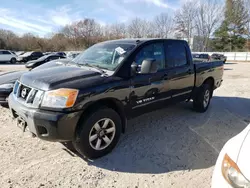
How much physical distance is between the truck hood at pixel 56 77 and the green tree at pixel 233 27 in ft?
170

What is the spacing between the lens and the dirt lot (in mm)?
2602

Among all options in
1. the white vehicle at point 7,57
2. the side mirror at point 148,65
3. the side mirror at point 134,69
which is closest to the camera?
the side mirror at point 148,65

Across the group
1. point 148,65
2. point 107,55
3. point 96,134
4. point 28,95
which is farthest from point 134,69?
point 28,95

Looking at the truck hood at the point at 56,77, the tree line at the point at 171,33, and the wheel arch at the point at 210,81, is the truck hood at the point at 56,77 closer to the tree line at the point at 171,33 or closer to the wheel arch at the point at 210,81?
the wheel arch at the point at 210,81

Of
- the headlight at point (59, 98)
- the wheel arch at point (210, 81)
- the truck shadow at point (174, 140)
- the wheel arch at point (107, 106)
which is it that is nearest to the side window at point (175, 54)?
the wheel arch at point (210, 81)

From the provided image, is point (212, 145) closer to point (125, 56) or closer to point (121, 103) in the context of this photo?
point (121, 103)

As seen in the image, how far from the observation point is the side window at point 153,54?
3.52 meters

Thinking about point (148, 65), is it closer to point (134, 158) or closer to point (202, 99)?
point (134, 158)

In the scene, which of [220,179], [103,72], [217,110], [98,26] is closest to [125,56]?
[103,72]

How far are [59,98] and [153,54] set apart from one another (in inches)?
78.7

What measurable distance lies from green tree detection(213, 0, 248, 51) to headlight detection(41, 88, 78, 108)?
52428 mm

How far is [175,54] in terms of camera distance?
4316 millimetres

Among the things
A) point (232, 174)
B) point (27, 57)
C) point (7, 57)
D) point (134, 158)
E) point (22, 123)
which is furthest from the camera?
point (27, 57)

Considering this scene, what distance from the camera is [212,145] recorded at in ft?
11.6
